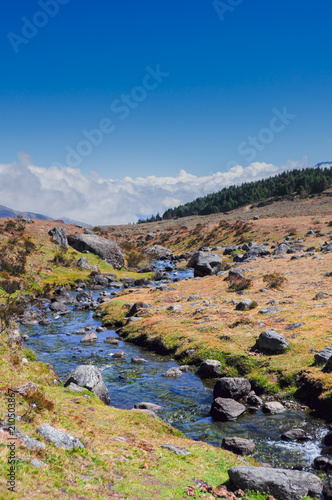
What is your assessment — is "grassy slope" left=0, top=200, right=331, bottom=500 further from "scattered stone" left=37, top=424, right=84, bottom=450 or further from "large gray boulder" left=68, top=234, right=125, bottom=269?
"large gray boulder" left=68, top=234, right=125, bottom=269

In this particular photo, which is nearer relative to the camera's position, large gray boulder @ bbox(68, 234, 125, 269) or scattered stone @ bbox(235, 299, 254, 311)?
scattered stone @ bbox(235, 299, 254, 311)

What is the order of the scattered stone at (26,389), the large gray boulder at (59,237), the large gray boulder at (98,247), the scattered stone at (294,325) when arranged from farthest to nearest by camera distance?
the large gray boulder at (98,247) < the large gray boulder at (59,237) < the scattered stone at (294,325) < the scattered stone at (26,389)

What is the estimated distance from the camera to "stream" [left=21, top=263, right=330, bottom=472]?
1302cm

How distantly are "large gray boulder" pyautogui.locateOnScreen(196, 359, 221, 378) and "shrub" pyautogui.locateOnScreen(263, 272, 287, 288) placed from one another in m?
14.1

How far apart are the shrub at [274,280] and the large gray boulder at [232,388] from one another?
16138 mm

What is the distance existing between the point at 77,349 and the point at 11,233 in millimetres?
35774

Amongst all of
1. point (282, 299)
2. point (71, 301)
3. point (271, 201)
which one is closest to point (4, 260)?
point (71, 301)

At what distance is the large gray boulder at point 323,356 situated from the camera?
672 inches

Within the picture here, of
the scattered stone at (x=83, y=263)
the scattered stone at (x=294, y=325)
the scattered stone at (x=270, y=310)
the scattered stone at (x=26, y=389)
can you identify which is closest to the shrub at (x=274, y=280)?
the scattered stone at (x=270, y=310)

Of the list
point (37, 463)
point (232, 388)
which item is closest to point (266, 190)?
point (232, 388)

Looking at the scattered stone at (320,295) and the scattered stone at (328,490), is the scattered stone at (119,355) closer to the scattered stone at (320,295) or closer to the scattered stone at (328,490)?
the scattered stone at (320,295)

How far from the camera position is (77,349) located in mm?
25016

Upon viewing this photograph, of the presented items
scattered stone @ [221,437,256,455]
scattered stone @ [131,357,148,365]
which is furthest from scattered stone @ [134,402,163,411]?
scattered stone @ [131,357,148,365]

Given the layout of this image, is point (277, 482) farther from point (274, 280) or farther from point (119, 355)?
point (274, 280)
